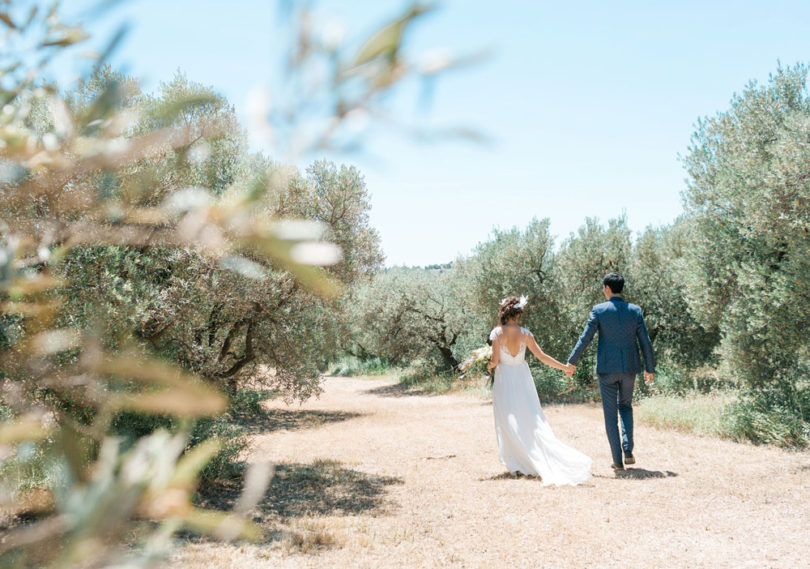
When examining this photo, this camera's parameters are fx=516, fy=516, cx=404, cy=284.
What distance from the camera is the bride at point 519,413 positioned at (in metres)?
6.62

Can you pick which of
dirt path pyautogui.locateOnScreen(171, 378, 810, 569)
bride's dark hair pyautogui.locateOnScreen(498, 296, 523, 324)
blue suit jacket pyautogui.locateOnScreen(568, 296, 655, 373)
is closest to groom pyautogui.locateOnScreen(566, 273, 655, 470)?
blue suit jacket pyautogui.locateOnScreen(568, 296, 655, 373)

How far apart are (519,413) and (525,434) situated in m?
0.28

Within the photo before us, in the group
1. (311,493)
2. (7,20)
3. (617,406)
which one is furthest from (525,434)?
(7,20)

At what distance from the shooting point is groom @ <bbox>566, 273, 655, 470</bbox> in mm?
6625

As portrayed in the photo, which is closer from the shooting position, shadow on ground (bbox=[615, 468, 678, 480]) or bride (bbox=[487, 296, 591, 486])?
shadow on ground (bbox=[615, 468, 678, 480])

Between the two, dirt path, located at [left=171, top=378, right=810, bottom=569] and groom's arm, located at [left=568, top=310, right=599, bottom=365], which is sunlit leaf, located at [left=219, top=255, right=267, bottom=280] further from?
groom's arm, located at [left=568, top=310, right=599, bottom=365]

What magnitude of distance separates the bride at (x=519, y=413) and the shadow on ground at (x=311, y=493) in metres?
1.63

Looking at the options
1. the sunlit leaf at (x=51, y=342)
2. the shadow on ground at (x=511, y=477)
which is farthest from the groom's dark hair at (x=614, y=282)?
the sunlit leaf at (x=51, y=342)

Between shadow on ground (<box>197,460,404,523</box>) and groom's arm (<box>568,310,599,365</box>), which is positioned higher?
groom's arm (<box>568,310,599,365</box>)

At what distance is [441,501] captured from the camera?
5945mm

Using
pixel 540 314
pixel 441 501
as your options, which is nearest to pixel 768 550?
pixel 441 501

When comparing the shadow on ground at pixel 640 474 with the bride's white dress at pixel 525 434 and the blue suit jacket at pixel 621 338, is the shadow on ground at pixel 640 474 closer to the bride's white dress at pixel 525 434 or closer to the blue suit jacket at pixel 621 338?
the bride's white dress at pixel 525 434

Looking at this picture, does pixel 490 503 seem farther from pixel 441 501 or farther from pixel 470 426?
pixel 470 426

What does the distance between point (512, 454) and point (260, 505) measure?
335cm
